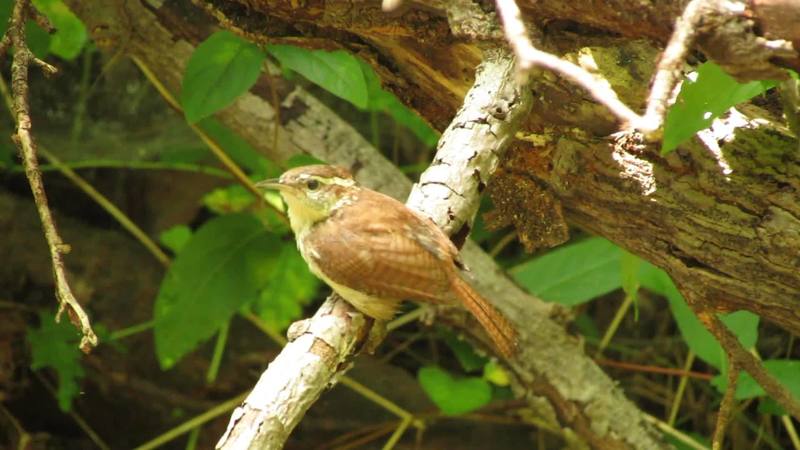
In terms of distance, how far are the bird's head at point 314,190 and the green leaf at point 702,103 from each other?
0.95 m

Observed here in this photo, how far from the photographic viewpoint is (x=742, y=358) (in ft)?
7.97

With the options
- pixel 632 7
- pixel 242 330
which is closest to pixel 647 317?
pixel 242 330

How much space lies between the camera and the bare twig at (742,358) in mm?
2424

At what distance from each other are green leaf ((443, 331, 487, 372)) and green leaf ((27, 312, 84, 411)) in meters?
1.57

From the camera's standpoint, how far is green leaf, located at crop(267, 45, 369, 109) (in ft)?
9.12

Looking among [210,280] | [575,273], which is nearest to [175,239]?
[210,280]

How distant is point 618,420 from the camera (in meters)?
3.35

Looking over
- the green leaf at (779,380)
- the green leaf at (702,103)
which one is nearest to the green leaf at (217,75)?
the green leaf at (702,103)

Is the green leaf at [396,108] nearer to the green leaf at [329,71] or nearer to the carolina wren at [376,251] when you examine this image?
the green leaf at [329,71]

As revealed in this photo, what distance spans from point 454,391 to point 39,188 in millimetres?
2275

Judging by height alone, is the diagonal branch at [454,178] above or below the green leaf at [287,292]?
above

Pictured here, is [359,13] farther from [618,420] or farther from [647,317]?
[647,317]

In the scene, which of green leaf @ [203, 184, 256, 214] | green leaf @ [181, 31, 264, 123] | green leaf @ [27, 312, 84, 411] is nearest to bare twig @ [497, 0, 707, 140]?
green leaf @ [181, 31, 264, 123]

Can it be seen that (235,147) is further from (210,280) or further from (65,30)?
(65,30)
